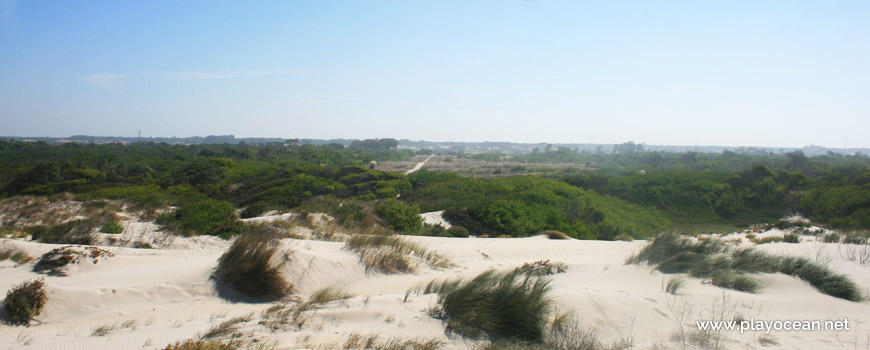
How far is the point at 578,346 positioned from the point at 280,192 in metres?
23.2

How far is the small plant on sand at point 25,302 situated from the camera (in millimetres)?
5434

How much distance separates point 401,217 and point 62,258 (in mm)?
9962

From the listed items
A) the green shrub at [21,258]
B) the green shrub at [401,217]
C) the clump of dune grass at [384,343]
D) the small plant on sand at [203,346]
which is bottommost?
the green shrub at [401,217]

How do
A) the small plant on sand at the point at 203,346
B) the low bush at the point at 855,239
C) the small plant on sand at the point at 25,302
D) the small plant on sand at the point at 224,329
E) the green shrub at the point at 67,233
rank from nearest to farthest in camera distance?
the small plant on sand at the point at 203,346, the small plant on sand at the point at 224,329, the small plant on sand at the point at 25,302, the green shrub at the point at 67,233, the low bush at the point at 855,239

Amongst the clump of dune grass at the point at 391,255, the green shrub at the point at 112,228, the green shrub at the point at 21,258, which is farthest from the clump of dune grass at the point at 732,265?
the green shrub at the point at 112,228

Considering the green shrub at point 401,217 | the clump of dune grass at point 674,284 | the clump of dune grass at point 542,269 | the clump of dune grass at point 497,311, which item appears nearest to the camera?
the clump of dune grass at point 497,311

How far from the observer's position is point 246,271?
22.8ft

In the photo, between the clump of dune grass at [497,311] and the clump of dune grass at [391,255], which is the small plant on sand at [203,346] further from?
the clump of dune grass at [391,255]

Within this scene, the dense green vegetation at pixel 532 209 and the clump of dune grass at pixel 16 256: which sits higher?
the clump of dune grass at pixel 16 256

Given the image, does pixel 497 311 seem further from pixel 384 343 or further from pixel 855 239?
pixel 855 239

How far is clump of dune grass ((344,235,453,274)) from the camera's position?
8555 millimetres

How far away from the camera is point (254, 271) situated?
6965mm

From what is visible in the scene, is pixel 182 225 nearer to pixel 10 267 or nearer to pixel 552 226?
pixel 10 267

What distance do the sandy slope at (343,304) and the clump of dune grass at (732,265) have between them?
25 cm
